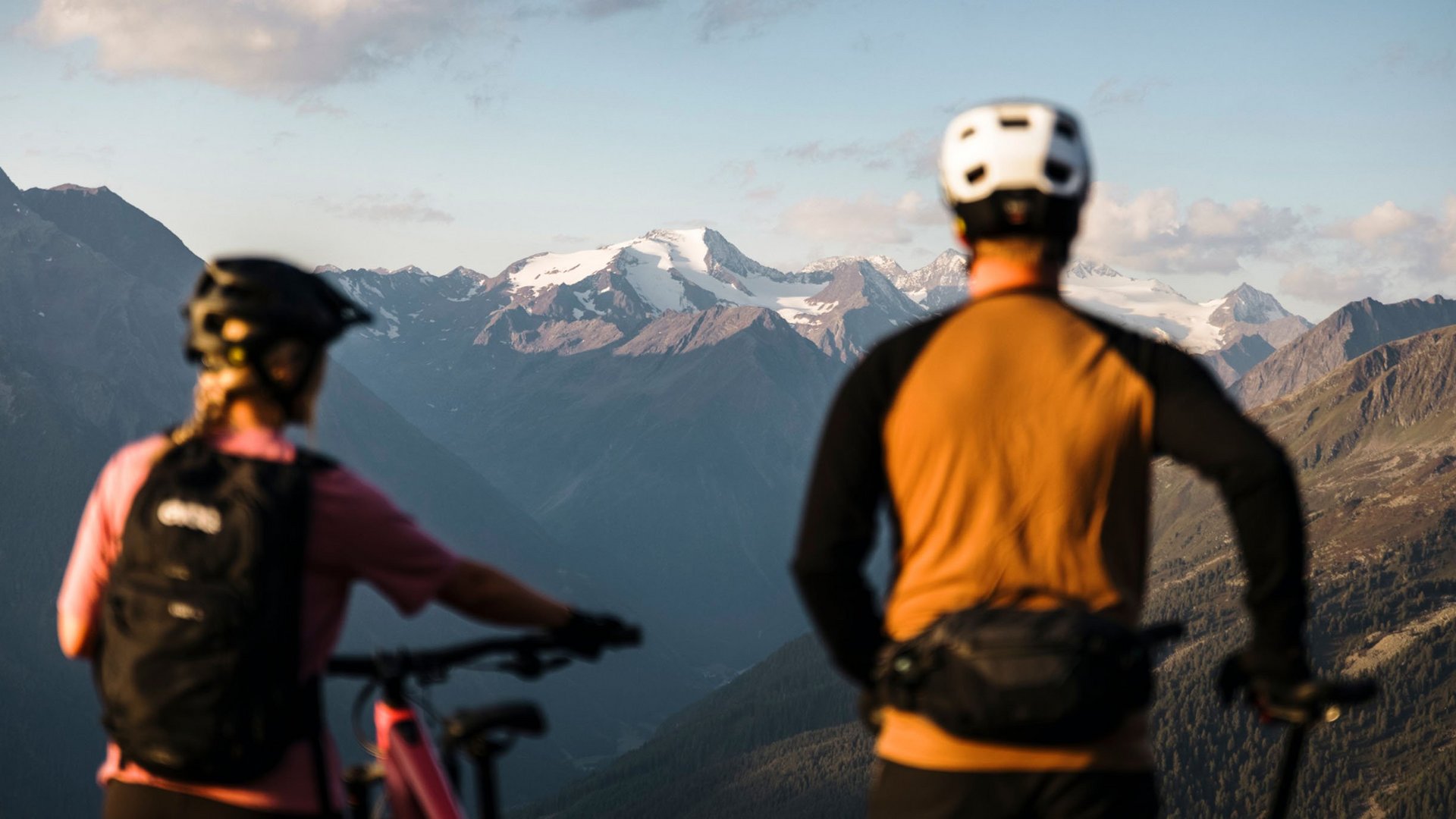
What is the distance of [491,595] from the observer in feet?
24.8

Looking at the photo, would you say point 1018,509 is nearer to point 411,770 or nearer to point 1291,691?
point 1291,691

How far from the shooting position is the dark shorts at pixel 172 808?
7152 millimetres

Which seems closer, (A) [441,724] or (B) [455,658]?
(A) [441,724]

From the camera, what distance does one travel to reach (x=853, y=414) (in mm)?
6664

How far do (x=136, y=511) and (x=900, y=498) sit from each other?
160 inches

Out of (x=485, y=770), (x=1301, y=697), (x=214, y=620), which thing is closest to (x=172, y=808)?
(x=214, y=620)

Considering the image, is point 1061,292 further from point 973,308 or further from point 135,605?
point 135,605

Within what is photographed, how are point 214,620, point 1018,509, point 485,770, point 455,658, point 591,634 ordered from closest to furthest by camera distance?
point 1018,509 → point 214,620 → point 485,770 → point 591,634 → point 455,658

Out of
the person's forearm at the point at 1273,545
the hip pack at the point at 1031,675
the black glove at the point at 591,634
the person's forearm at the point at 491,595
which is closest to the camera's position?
the hip pack at the point at 1031,675

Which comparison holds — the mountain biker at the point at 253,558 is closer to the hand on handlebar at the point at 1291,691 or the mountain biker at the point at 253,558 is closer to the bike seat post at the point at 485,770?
the bike seat post at the point at 485,770

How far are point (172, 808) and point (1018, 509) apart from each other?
15.6 feet

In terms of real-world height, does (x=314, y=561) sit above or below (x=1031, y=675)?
above

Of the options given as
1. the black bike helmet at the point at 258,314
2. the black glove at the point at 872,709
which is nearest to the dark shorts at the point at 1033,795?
the black glove at the point at 872,709

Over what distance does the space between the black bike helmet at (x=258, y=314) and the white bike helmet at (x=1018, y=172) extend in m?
3.56
